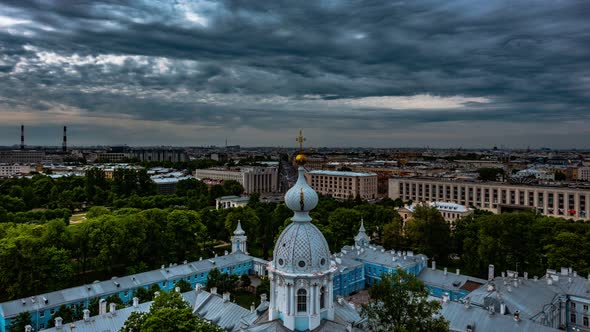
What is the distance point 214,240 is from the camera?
68625mm

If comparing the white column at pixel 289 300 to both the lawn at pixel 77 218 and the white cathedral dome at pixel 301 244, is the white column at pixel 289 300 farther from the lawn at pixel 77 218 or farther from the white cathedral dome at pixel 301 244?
the lawn at pixel 77 218

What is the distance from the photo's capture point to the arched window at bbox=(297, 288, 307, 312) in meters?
20.0

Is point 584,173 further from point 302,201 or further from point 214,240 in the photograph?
point 302,201

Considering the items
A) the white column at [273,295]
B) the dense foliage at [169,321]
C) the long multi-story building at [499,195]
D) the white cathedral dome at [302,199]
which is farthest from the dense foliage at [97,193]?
the white cathedral dome at [302,199]

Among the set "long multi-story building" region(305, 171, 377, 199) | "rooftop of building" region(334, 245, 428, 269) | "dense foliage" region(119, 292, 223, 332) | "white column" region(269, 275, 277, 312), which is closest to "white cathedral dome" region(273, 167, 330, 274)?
"white column" region(269, 275, 277, 312)

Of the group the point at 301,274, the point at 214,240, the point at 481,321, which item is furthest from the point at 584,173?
the point at 301,274

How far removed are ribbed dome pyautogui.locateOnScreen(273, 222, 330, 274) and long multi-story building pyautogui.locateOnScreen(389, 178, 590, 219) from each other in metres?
86.9

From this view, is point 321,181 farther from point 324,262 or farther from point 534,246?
point 324,262

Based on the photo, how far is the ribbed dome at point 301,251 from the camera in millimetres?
19594

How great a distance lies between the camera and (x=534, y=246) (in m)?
50.7

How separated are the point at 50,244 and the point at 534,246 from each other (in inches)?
2191

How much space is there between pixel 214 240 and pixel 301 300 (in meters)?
50.6

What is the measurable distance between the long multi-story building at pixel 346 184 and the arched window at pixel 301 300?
10354 centimetres

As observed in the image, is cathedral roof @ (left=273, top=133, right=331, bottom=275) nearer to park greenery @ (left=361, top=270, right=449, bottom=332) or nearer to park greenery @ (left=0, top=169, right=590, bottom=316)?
park greenery @ (left=361, top=270, right=449, bottom=332)
